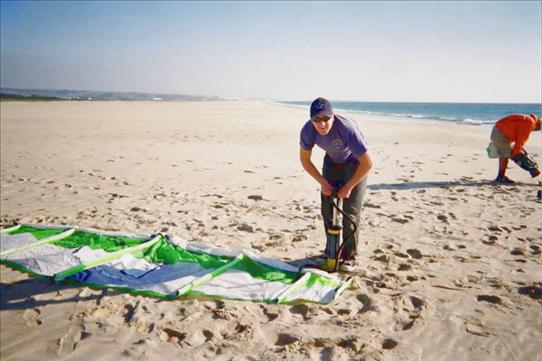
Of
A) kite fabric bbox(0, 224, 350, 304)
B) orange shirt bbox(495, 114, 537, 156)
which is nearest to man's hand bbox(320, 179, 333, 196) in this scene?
kite fabric bbox(0, 224, 350, 304)

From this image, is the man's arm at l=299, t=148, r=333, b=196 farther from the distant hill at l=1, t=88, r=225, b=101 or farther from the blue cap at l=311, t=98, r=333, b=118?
the distant hill at l=1, t=88, r=225, b=101

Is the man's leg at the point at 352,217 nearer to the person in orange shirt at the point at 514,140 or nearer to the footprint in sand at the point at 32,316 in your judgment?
the footprint in sand at the point at 32,316

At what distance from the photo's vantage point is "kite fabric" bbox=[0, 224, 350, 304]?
3385 millimetres

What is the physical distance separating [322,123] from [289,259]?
1826mm

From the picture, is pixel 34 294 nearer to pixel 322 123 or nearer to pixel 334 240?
pixel 334 240

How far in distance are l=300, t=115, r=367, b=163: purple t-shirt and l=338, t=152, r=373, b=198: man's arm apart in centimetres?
7

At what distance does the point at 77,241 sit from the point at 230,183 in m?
3.78

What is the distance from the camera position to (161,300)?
3266 millimetres

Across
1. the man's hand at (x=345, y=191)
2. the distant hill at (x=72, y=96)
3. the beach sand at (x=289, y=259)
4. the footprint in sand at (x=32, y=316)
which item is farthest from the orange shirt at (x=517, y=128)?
the distant hill at (x=72, y=96)

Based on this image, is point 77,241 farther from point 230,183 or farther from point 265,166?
point 265,166

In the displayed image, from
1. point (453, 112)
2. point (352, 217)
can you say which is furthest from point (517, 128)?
point (453, 112)

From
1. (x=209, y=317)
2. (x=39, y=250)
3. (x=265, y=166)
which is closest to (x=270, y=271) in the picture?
(x=209, y=317)

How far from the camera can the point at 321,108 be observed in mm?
→ 3328

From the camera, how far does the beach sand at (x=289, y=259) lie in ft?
8.82
